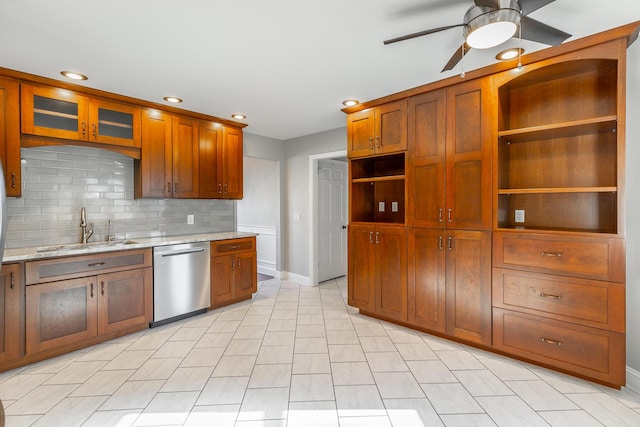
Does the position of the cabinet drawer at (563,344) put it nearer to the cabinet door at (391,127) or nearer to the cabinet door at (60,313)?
the cabinet door at (391,127)

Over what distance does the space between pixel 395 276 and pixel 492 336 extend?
990 mm

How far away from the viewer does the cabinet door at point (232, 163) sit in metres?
4.23

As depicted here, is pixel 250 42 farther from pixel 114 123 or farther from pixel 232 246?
pixel 232 246

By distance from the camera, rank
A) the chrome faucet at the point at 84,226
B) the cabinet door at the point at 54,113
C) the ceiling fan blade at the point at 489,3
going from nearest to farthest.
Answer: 1. the ceiling fan blade at the point at 489,3
2. the cabinet door at the point at 54,113
3. the chrome faucet at the point at 84,226

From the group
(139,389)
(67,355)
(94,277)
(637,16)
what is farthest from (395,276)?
(67,355)

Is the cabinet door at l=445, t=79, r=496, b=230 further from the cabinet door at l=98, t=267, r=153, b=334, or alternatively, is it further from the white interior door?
the cabinet door at l=98, t=267, r=153, b=334

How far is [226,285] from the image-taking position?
12.9 feet

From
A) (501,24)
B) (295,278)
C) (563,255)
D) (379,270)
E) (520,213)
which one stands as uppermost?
(501,24)

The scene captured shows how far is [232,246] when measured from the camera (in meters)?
3.98

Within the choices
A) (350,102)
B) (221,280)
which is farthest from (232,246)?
(350,102)

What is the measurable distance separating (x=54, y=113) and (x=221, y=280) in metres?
2.33

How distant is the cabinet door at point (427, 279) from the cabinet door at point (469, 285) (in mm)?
73

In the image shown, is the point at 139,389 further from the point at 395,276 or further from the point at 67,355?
the point at 395,276

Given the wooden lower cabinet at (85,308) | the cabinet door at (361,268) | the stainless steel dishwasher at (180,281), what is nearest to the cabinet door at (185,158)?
the stainless steel dishwasher at (180,281)
